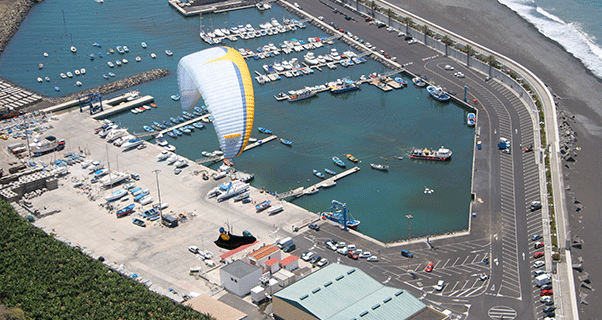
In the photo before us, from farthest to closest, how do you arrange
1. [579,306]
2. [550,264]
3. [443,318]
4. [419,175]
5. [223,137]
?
[419,175] → [223,137] → [550,264] → [579,306] → [443,318]

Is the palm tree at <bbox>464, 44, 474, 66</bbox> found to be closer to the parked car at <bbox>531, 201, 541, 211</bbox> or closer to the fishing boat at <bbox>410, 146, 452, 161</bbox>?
the fishing boat at <bbox>410, 146, 452, 161</bbox>

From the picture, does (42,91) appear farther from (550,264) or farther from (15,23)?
(550,264)

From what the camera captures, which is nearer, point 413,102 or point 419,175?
point 419,175

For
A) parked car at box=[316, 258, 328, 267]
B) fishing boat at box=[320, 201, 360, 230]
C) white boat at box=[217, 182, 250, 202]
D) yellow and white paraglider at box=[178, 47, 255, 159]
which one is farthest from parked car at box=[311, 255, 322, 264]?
white boat at box=[217, 182, 250, 202]

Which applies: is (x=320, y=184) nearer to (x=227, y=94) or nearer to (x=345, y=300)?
(x=227, y=94)

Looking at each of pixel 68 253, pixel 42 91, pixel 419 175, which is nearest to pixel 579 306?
pixel 419 175
